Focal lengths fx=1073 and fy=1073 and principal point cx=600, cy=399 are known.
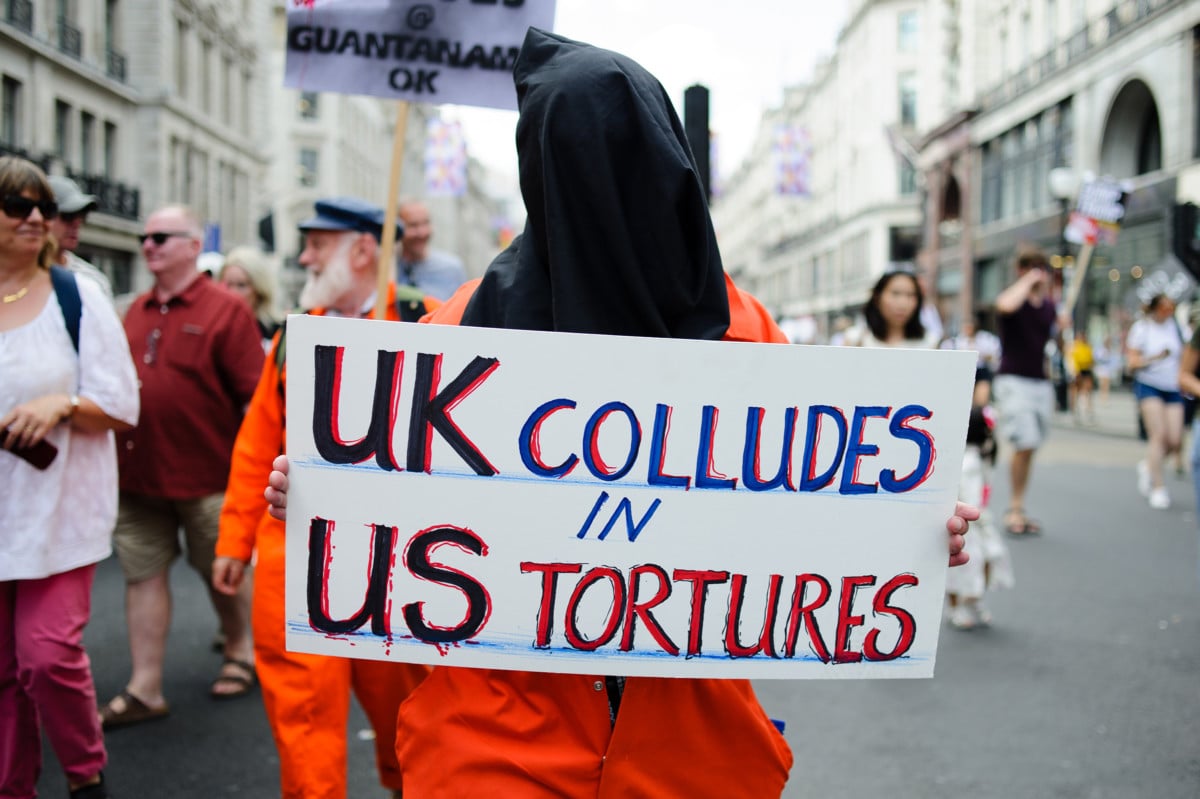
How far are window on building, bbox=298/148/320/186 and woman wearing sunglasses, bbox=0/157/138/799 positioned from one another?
5451cm

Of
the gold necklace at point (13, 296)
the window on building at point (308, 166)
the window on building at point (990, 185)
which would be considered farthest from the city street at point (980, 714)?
the window on building at point (308, 166)

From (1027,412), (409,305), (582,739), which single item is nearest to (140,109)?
(1027,412)

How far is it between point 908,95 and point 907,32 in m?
2.96

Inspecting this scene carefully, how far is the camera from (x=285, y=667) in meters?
3.10

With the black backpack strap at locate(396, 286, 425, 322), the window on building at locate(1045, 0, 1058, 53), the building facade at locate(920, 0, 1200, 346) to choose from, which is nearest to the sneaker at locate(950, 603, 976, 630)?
the black backpack strap at locate(396, 286, 425, 322)

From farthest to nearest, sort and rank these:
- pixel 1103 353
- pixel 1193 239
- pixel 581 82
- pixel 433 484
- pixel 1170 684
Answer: pixel 1103 353, pixel 1193 239, pixel 1170 684, pixel 433 484, pixel 581 82

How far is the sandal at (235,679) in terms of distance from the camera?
187 inches

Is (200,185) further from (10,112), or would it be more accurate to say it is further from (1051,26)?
(1051,26)

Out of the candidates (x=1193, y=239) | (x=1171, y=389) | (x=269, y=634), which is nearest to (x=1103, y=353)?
(x=1193, y=239)

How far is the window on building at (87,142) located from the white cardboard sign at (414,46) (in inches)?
975

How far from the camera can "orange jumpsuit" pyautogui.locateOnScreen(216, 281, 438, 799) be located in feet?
10.1

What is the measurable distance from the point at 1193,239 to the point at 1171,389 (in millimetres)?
2558

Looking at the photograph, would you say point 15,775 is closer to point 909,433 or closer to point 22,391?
point 22,391

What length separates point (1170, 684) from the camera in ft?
15.8
